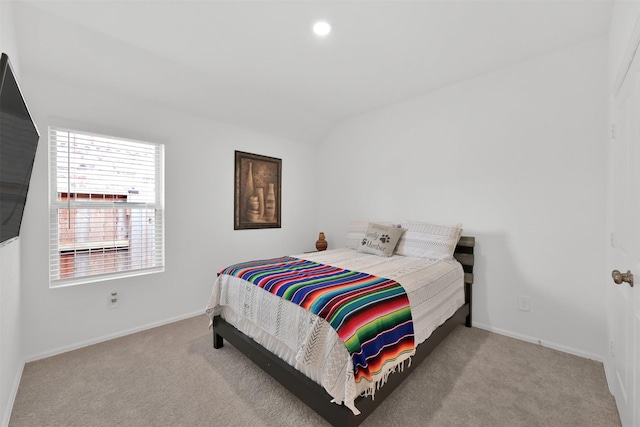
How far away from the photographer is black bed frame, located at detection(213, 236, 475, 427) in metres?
1.42

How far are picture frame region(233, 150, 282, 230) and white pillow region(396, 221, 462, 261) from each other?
1862mm

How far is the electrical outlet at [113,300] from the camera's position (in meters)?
2.58

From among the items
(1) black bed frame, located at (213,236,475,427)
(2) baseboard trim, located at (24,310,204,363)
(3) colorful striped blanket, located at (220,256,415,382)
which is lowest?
(2) baseboard trim, located at (24,310,204,363)

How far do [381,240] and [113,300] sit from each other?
2702mm

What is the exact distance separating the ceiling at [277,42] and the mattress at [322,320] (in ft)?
6.20

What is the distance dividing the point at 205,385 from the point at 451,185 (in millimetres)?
2942

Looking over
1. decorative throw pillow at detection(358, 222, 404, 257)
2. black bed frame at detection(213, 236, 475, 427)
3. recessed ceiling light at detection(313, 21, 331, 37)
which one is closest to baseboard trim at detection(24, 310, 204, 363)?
black bed frame at detection(213, 236, 475, 427)

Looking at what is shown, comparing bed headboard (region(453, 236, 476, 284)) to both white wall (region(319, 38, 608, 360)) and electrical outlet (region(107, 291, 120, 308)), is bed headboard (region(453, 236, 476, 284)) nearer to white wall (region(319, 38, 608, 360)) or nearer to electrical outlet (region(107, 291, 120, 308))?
white wall (region(319, 38, 608, 360))

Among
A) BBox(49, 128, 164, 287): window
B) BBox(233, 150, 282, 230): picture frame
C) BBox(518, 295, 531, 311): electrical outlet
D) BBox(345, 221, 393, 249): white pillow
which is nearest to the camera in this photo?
BBox(49, 128, 164, 287): window

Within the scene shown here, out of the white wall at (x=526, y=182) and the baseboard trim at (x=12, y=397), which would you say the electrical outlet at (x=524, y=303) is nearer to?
the white wall at (x=526, y=182)

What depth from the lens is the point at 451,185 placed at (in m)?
3.06

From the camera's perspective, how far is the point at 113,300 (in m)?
2.60

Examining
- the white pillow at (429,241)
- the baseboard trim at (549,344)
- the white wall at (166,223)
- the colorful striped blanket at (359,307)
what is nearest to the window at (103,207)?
the white wall at (166,223)

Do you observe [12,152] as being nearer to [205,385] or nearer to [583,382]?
[205,385]
